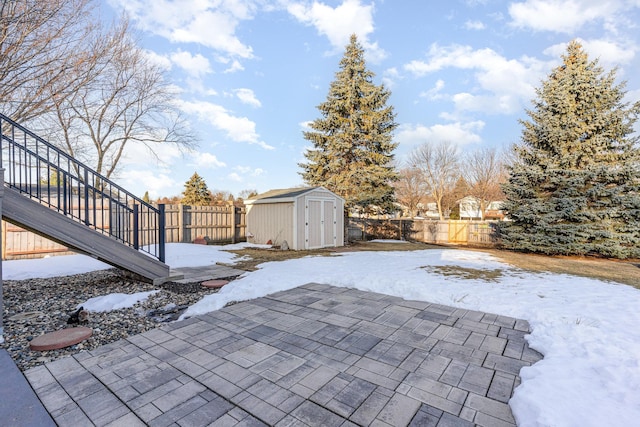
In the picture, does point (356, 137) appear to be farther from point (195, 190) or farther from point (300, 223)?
point (195, 190)

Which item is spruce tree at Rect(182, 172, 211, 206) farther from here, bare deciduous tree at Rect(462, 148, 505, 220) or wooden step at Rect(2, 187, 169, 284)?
bare deciduous tree at Rect(462, 148, 505, 220)

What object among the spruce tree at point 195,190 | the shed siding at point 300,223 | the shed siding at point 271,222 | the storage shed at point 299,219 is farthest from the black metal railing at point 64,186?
the spruce tree at point 195,190

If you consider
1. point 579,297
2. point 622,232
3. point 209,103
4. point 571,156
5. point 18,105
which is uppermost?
point 209,103

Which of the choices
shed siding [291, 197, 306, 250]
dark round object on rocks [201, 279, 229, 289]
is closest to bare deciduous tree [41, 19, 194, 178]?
shed siding [291, 197, 306, 250]

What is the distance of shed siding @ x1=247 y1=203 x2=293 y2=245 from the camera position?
9984mm

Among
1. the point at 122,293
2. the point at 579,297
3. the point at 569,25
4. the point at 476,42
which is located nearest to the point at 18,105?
the point at 122,293

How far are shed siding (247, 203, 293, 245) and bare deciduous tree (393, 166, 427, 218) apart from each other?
54.7 ft

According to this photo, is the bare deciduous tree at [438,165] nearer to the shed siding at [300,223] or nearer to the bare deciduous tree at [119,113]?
the shed siding at [300,223]

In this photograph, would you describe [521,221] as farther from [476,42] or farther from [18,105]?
[18,105]

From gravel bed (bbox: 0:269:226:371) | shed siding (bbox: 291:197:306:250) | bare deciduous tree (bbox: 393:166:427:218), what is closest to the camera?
gravel bed (bbox: 0:269:226:371)

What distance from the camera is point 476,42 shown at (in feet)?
29.9

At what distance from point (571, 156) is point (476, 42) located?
4.78m

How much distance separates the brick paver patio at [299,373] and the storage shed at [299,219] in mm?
6560

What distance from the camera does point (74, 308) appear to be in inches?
144
